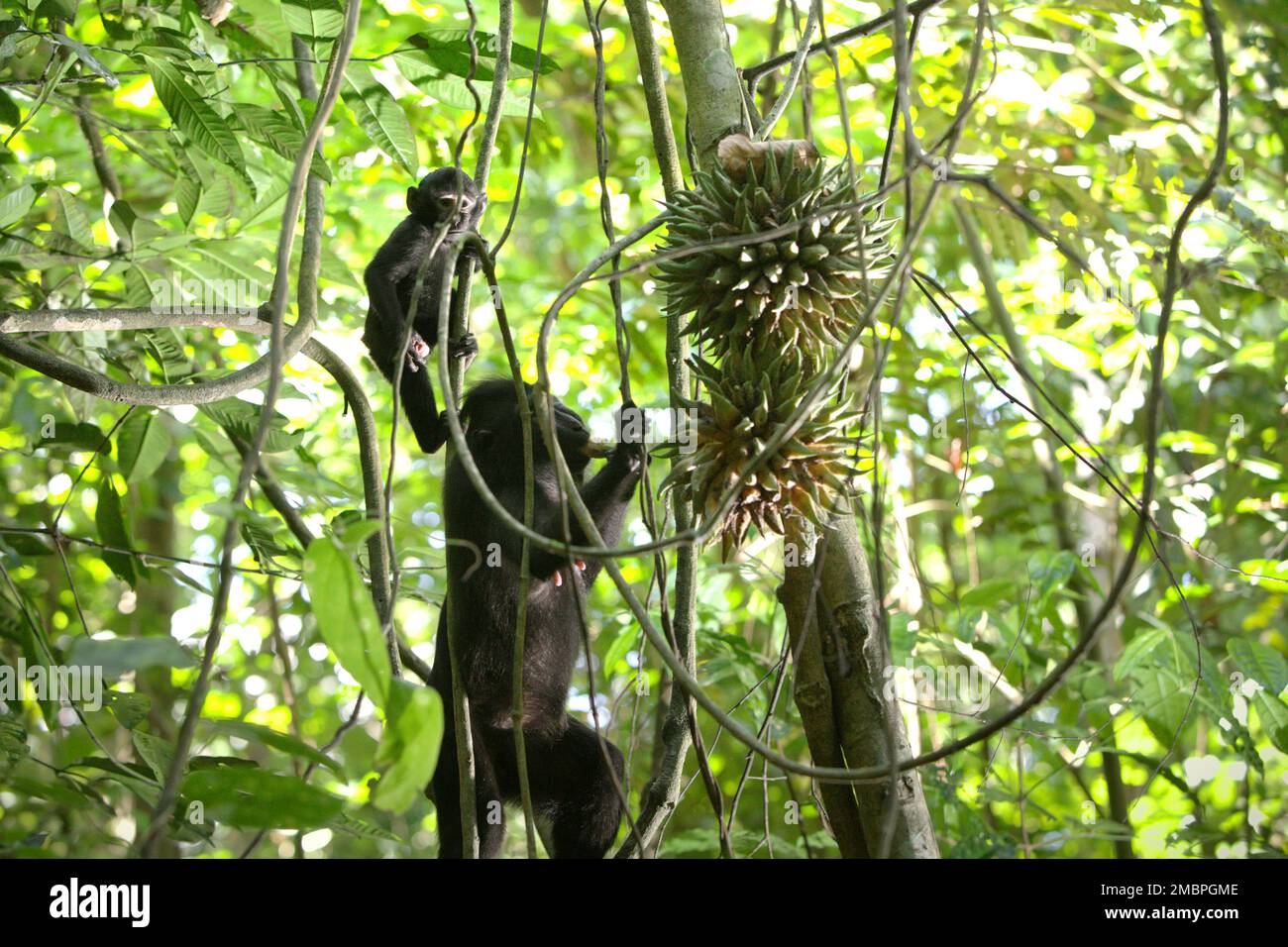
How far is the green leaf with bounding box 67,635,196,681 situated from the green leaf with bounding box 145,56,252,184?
153 cm

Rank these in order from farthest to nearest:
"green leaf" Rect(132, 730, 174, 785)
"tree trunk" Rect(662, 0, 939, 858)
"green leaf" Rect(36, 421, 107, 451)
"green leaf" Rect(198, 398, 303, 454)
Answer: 1. "green leaf" Rect(36, 421, 107, 451)
2. "green leaf" Rect(198, 398, 303, 454)
3. "green leaf" Rect(132, 730, 174, 785)
4. "tree trunk" Rect(662, 0, 939, 858)

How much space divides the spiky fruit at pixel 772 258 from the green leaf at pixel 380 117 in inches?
43.0

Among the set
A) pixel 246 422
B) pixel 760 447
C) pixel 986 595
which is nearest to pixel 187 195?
pixel 246 422

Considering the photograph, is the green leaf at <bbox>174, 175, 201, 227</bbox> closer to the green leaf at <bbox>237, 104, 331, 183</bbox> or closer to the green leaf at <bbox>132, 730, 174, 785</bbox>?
the green leaf at <bbox>237, 104, 331, 183</bbox>

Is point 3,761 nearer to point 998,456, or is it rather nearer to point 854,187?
point 854,187

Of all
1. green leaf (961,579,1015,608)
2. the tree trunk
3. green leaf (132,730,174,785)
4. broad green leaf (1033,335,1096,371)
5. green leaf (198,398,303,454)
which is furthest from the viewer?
broad green leaf (1033,335,1096,371)

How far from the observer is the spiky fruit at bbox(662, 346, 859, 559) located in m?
1.70

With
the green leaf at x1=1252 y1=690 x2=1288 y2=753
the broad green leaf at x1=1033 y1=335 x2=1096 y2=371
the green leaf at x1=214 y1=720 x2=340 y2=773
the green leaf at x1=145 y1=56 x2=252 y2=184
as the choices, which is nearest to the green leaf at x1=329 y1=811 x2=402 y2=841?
the green leaf at x1=214 y1=720 x2=340 y2=773

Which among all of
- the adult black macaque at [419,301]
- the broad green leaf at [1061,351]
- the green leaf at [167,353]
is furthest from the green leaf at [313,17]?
the broad green leaf at [1061,351]

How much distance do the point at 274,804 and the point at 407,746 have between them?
1.14 feet

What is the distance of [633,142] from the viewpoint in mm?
6035

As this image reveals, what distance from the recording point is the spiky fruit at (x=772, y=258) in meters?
1.74

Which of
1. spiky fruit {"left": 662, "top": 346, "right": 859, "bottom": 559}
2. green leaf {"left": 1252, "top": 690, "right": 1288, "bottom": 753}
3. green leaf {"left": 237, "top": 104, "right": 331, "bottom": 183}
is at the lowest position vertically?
green leaf {"left": 1252, "top": 690, "right": 1288, "bottom": 753}
